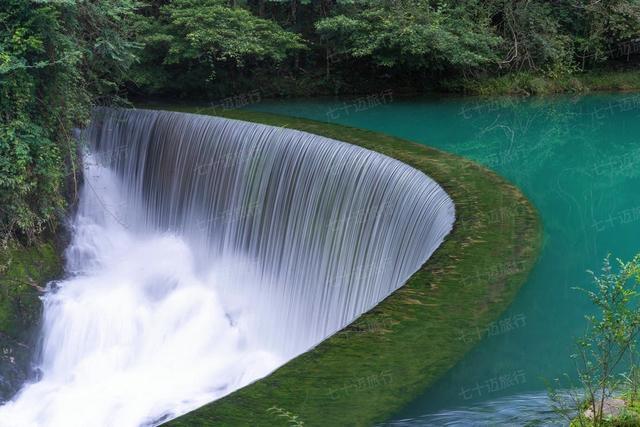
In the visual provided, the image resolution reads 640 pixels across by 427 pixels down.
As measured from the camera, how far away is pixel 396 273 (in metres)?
6.40

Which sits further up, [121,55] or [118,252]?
[121,55]

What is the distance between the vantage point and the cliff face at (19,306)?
784 cm

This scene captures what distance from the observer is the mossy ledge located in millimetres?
3551

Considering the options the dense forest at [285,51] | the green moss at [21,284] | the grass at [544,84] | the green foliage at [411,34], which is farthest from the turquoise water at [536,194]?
the green moss at [21,284]

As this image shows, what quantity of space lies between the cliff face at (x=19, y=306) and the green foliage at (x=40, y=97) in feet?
0.89

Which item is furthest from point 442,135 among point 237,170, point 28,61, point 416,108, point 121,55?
point 28,61

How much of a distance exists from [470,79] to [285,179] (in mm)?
8278

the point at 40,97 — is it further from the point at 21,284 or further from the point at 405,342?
the point at 405,342

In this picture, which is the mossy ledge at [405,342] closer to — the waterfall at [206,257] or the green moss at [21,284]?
the waterfall at [206,257]

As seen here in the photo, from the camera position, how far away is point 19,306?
27.3ft

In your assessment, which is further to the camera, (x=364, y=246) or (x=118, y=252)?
(x=118, y=252)

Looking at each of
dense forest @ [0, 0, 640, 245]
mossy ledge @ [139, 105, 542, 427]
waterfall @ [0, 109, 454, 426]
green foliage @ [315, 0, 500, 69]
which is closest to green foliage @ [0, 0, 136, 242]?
dense forest @ [0, 0, 640, 245]

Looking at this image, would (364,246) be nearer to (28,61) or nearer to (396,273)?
(396,273)

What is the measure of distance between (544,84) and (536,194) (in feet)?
28.2
